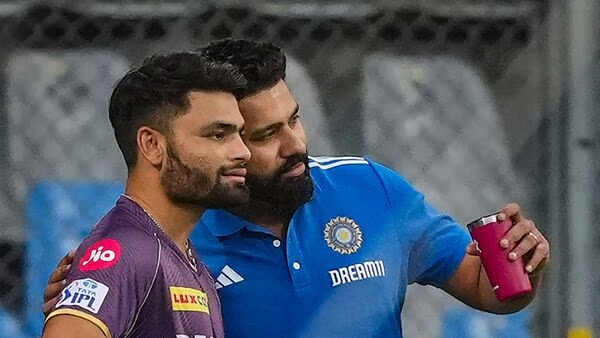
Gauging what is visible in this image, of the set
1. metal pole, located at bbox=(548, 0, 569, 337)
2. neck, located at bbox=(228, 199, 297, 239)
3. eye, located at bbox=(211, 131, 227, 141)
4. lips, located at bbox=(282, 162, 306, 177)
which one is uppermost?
eye, located at bbox=(211, 131, 227, 141)

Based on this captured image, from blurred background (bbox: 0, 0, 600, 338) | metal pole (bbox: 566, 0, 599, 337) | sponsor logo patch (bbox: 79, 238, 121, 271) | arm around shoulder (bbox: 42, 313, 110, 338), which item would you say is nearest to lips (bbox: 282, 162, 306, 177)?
sponsor logo patch (bbox: 79, 238, 121, 271)

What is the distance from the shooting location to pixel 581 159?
377 centimetres

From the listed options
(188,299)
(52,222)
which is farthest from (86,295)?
(52,222)

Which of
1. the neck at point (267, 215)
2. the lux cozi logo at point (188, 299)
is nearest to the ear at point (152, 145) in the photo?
the lux cozi logo at point (188, 299)

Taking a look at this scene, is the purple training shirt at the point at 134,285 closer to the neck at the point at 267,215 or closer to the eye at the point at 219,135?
the eye at the point at 219,135

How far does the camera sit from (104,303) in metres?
2.35

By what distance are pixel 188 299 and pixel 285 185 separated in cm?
38

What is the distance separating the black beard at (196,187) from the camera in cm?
256

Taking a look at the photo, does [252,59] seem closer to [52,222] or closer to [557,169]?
[52,222]

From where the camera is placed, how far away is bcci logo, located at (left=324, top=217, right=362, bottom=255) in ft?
9.50

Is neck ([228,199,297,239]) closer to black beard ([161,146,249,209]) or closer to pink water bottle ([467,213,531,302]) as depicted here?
black beard ([161,146,249,209])

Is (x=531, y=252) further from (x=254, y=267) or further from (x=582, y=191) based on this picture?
(x=582, y=191)

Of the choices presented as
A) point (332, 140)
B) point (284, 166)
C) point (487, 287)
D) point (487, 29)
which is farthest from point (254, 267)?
point (487, 29)

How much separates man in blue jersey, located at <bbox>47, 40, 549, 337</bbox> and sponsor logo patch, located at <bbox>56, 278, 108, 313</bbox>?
1.14ft
